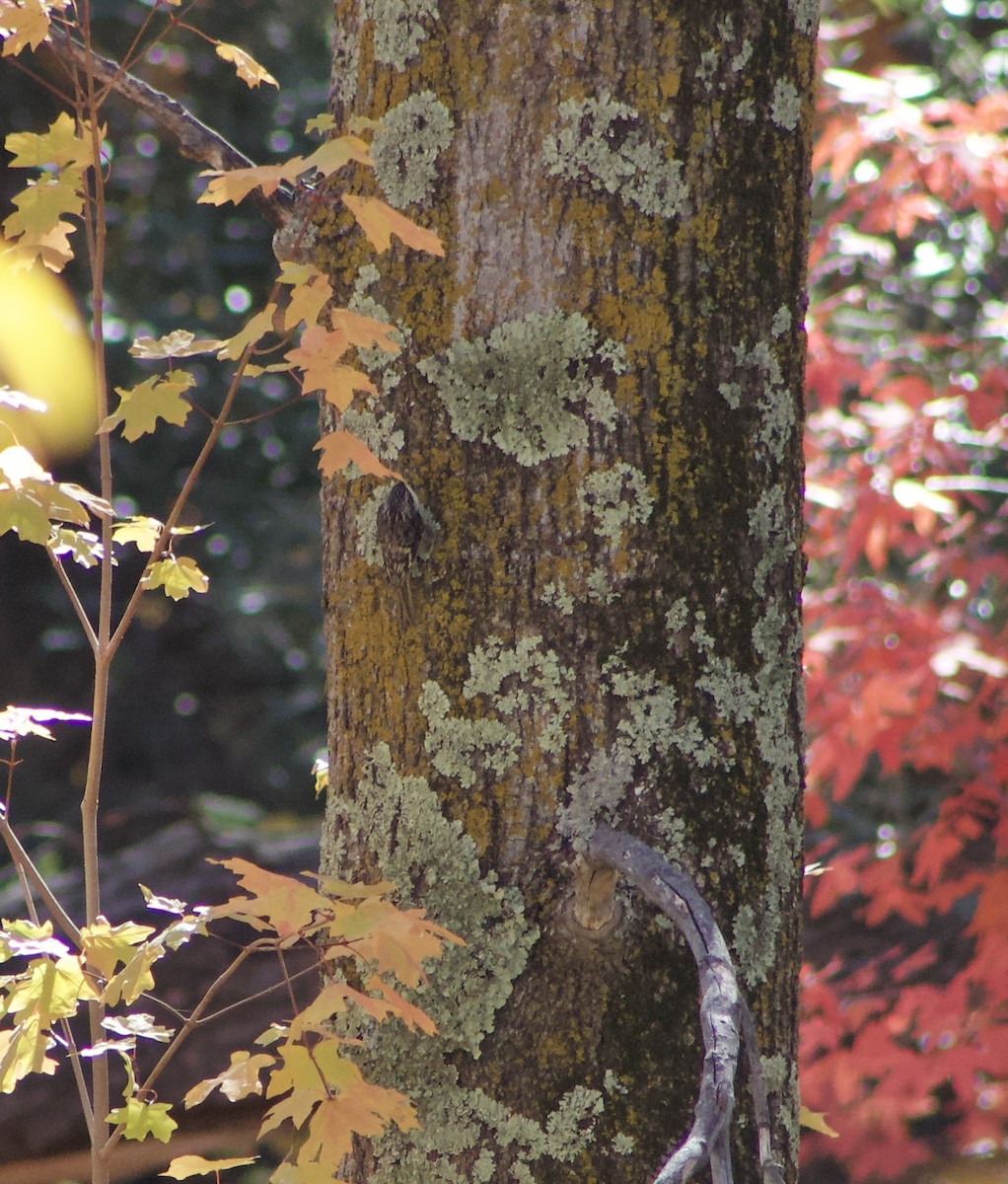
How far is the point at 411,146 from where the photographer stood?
119cm

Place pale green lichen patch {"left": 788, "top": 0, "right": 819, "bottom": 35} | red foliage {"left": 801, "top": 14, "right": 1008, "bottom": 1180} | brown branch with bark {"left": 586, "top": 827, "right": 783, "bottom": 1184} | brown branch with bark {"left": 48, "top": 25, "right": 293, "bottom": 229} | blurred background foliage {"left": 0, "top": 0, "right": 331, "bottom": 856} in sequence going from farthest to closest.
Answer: blurred background foliage {"left": 0, "top": 0, "right": 331, "bottom": 856}
red foliage {"left": 801, "top": 14, "right": 1008, "bottom": 1180}
brown branch with bark {"left": 48, "top": 25, "right": 293, "bottom": 229}
pale green lichen patch {"left": 788, "top": 0, "right": 819, "bottom": 35}
brown branch with bark {"left": 586, "top": 827, "right": 783, "bottom": 1184}

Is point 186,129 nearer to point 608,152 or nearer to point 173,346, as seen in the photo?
point 173,346

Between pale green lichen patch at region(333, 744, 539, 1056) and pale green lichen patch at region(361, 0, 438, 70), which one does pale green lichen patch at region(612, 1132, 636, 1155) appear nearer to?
pale green lichen patch at region(333, 744, 539, 1056)

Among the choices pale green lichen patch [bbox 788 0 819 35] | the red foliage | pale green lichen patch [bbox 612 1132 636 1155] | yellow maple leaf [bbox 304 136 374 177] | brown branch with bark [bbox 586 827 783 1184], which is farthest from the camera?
the red foliage

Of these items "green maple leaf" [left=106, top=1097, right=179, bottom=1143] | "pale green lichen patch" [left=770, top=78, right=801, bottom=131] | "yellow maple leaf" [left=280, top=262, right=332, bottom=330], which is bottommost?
"green maple leaf" [left=106, top=1097, right=179, bottom=1143]

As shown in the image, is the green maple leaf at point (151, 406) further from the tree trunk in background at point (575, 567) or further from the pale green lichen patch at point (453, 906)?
the pale green lichen patch at point (453, 906)

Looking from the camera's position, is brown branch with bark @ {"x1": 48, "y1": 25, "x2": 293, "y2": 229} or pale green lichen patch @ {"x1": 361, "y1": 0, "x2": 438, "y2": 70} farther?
brown branch with bark @ {"x1": 48, "y1": 25, "x2": 293, "y2": 229}

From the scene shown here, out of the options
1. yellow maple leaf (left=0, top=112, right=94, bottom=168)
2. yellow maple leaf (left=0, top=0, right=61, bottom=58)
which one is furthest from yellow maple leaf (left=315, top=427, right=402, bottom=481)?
yellow maple leaf (left=0, top=0, right=61, bottom=58)

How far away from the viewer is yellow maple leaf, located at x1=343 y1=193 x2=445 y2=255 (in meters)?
1.03

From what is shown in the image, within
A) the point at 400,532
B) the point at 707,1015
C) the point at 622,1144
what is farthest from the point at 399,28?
the point at 622,1144

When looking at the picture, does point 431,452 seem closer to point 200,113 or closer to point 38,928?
point 38,928

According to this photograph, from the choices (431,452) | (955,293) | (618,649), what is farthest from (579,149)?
(955,293)

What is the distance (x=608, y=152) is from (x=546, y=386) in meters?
0.22

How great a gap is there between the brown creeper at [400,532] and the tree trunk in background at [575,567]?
0.01 meters
